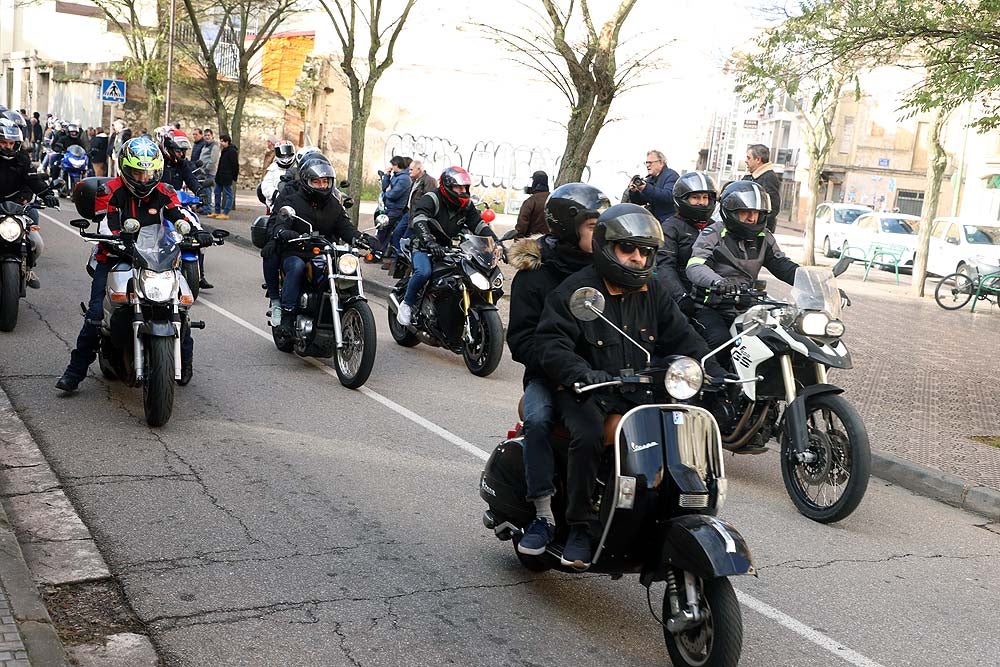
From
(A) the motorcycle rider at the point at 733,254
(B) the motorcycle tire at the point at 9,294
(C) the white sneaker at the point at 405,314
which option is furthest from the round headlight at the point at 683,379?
(B) the motorcycle tire at the point at 9,294

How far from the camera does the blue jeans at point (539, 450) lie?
4.63 metres

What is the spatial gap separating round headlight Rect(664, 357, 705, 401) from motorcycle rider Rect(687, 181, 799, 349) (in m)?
3.17

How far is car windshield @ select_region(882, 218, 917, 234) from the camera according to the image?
30461 millimetres

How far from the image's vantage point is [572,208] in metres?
4.96

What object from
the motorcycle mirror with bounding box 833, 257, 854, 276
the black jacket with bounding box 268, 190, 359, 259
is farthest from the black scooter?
the black jacket with bounding box 268, 190, 359, 259

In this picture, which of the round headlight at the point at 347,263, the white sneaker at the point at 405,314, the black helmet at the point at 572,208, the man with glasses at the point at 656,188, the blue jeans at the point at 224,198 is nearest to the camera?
the black helmet at the point at 572,208

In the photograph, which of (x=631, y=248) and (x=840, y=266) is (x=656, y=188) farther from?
(x=631, y=248)

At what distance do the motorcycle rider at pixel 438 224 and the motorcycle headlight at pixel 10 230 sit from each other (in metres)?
3.54

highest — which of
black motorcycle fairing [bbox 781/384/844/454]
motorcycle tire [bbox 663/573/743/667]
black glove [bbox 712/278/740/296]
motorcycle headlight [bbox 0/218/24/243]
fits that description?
black glove [bbox 712/278/740/296]

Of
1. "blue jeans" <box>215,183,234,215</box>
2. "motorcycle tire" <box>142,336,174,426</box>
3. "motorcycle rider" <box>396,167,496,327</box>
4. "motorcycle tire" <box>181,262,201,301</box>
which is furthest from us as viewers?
"blue jeans" <box>215,183,234,215</box>

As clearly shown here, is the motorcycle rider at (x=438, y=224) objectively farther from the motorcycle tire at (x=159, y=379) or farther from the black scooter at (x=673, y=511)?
the black scooter at (x=673, y=511)

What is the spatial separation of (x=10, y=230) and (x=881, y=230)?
25.3 metres

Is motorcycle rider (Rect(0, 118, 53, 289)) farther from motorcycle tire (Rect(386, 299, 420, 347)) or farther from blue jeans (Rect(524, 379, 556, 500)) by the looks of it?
blue jeans (Rect(524, 379, 556, 500))

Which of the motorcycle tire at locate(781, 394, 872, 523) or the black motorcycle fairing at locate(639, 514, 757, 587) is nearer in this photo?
the black motorcycle fairing at locate(639, 514, 757, 587)
